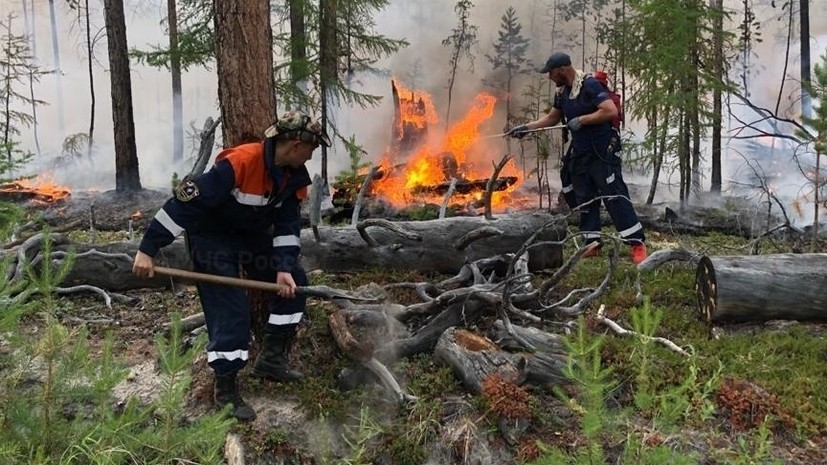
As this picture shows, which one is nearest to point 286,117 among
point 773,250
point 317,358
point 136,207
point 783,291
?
point 317,358

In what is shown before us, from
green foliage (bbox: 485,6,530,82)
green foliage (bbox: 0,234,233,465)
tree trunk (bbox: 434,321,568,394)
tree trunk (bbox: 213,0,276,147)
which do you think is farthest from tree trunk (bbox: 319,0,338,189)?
green foliage (bbox: 485,6,530,82)

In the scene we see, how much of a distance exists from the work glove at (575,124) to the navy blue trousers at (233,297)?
3.43 meters

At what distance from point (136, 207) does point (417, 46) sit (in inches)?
590

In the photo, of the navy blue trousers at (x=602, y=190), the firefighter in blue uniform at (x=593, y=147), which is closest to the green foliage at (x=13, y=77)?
the firefighter in blue uniform at (x=593, y=147)

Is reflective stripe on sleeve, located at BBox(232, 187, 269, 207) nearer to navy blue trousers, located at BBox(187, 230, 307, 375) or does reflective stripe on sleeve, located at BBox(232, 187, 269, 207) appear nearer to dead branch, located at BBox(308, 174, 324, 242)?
navy blue trousers, located at BBox(187, 230, 307, 375)

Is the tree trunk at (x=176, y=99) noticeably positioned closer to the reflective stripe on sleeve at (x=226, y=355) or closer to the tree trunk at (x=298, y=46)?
the tree trunk at (x=298, y=46)

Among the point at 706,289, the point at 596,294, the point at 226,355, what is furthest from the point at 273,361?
the point at 706,289

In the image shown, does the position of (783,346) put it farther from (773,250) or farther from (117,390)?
(117,390)

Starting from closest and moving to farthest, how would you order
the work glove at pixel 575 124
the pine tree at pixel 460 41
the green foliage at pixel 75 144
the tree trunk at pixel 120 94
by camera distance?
the work glove at pixel 575 124, the tree trunk at pixel 120 94, the green foliage at pixel 75 144, the pine tree at pixel 460 41

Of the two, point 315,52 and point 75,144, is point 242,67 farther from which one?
point 75,144

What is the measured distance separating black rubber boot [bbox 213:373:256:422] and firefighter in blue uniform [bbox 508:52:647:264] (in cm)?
383

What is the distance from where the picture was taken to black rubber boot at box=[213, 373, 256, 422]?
3664mm

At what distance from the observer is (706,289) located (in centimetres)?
467

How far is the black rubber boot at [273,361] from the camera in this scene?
13.1ft
